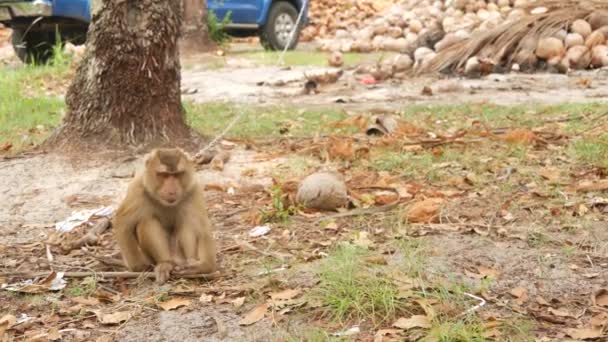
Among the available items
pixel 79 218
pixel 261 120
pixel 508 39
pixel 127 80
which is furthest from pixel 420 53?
pixel 79 218

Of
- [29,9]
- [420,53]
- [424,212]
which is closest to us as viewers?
[424,212]

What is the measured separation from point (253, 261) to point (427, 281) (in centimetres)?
105

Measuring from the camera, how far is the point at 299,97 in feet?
35.8

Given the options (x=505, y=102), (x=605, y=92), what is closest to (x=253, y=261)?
(x=505, y=102)

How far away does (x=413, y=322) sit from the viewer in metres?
3.79

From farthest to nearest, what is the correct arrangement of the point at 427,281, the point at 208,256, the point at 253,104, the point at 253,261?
the point at 253,104, the point at 253,261, the point at 208,256, the point at 427,281

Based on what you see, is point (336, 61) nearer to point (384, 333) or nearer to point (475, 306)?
point (475, 306)

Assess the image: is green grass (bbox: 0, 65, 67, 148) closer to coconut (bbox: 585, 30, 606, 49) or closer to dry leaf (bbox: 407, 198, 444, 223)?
dry leaf (bbox: 407, 198, 444, 223)

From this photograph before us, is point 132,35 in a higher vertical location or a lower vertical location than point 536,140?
higher

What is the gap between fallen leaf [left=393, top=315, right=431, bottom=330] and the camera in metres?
3.76

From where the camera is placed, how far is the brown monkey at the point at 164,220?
450 cm

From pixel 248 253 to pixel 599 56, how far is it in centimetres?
809

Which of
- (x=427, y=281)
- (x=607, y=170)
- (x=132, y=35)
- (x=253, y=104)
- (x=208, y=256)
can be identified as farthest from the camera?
(x=253, y=104)

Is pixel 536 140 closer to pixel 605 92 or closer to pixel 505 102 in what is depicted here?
pixel 505 102
